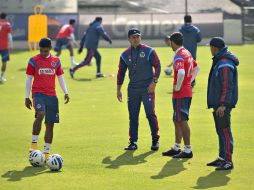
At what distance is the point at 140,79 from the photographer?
49.7 ft

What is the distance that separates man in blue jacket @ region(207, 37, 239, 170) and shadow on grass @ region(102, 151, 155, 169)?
1.68m

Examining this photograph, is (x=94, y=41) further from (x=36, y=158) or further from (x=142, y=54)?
(x=36, y=158)

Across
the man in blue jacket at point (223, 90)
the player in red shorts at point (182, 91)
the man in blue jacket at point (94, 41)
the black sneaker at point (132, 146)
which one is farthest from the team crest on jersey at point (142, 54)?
the man in blue jacket at point (94, 41)

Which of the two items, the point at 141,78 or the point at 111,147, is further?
the point at 111,147

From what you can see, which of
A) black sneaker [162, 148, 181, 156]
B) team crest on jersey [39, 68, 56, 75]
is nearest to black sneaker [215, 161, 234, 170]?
black sneaker [162, 148, 181, 156]

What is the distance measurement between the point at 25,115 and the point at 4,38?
27.0 ft

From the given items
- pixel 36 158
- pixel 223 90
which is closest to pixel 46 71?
pixel 36 158

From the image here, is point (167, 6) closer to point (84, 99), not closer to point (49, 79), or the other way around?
point (84, 99)

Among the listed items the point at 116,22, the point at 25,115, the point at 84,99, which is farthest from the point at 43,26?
the point at 25,115

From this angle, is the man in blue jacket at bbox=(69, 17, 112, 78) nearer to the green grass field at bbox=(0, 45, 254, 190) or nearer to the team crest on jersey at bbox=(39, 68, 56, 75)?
the green grass field at bbox=(0, 45, 254, 190)

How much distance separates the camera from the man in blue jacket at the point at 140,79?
49.2ft

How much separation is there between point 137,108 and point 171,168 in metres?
2.21

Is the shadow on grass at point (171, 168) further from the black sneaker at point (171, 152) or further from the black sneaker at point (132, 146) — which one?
the black sneaker at point (132, 146)

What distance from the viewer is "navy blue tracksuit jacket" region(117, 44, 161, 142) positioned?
1503 centimetres
